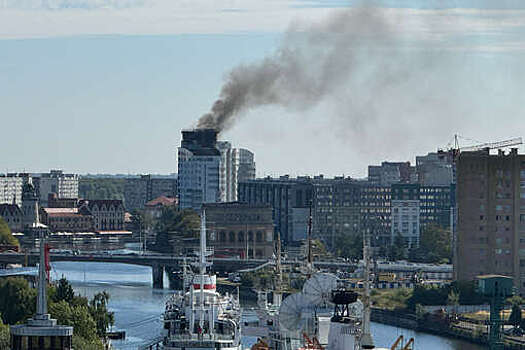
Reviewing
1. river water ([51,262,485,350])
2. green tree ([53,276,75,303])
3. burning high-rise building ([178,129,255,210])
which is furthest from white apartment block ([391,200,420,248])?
green tree ([53,276,75,303])

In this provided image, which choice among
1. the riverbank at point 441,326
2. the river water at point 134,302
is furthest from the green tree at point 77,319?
the riverbank at point 441,326

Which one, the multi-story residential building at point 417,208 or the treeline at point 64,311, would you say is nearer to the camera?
the treeline at point 64,311

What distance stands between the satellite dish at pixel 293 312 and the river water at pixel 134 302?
46.5ft

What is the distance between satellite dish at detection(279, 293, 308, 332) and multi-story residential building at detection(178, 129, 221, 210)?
11873 cm

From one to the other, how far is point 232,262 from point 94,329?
216 ft

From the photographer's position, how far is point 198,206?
191 metres

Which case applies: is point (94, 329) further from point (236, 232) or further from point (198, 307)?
point (236, 232)

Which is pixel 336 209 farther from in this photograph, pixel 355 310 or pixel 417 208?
pixel 355 310

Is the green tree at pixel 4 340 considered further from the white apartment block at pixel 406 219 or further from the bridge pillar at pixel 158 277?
the white apartment block at pixel 406 219

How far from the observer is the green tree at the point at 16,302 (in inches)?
3204

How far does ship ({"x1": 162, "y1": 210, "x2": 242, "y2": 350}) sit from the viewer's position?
178ft

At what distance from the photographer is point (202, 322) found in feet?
183

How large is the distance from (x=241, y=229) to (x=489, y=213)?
49712mm

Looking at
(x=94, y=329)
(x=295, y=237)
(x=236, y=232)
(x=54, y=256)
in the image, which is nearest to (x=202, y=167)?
(x=295, y=237)
